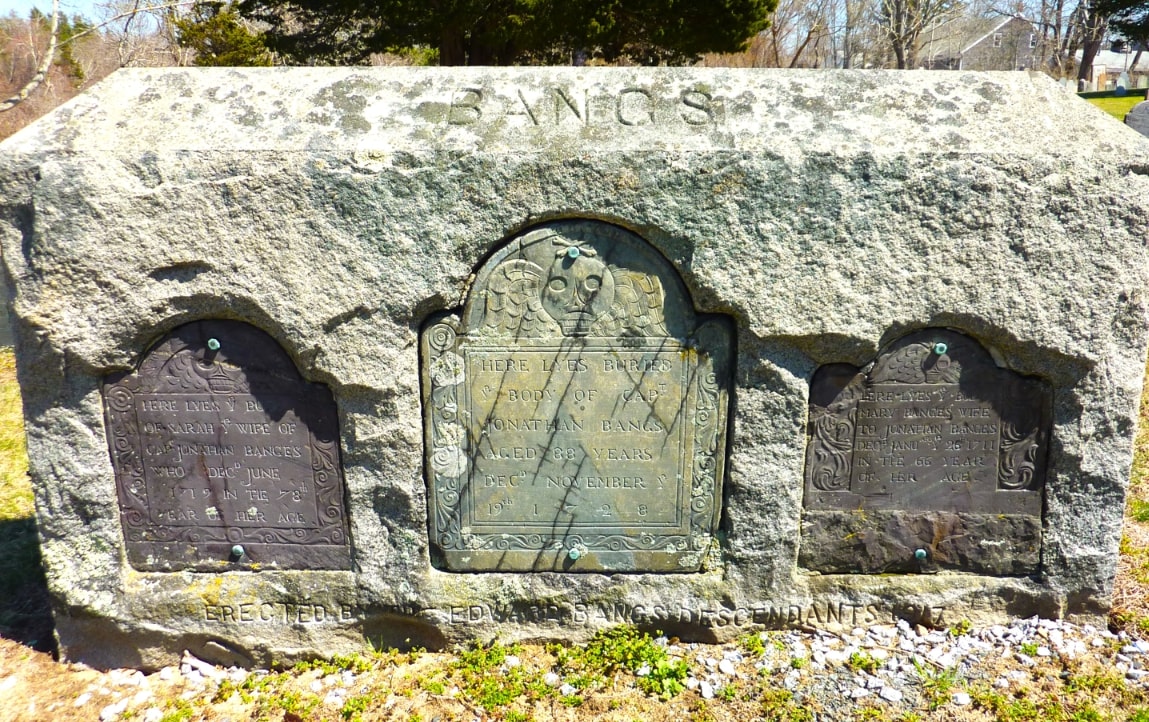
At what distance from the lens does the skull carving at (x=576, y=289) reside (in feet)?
8.75

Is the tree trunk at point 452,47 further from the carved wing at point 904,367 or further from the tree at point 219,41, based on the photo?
the carved wing at point 904,367

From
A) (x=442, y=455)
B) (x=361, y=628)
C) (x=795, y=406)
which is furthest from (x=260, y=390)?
(x=795, y=406)

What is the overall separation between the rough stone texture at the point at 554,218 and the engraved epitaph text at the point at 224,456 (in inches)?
3.5

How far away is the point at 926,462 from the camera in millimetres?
2936

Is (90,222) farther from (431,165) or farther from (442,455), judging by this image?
(442,455)

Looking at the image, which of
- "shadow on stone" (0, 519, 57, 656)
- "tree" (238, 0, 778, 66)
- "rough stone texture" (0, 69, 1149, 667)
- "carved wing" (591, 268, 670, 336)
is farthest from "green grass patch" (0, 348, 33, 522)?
"tree" (238, 0, 778, 66)

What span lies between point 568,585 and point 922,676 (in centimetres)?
141

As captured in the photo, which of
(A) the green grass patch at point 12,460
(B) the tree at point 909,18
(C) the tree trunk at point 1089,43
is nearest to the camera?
(A) the green grass patch at point 12,460

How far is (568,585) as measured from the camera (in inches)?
120

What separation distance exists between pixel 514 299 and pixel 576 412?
505 millimetres

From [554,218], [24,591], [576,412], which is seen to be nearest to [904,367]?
[576,412]

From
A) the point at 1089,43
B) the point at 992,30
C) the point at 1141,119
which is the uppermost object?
the point at 992,30

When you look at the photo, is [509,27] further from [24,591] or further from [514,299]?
[24,591]

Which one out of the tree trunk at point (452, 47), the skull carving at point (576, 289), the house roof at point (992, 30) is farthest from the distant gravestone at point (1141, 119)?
the house roof at point (992, 30)
